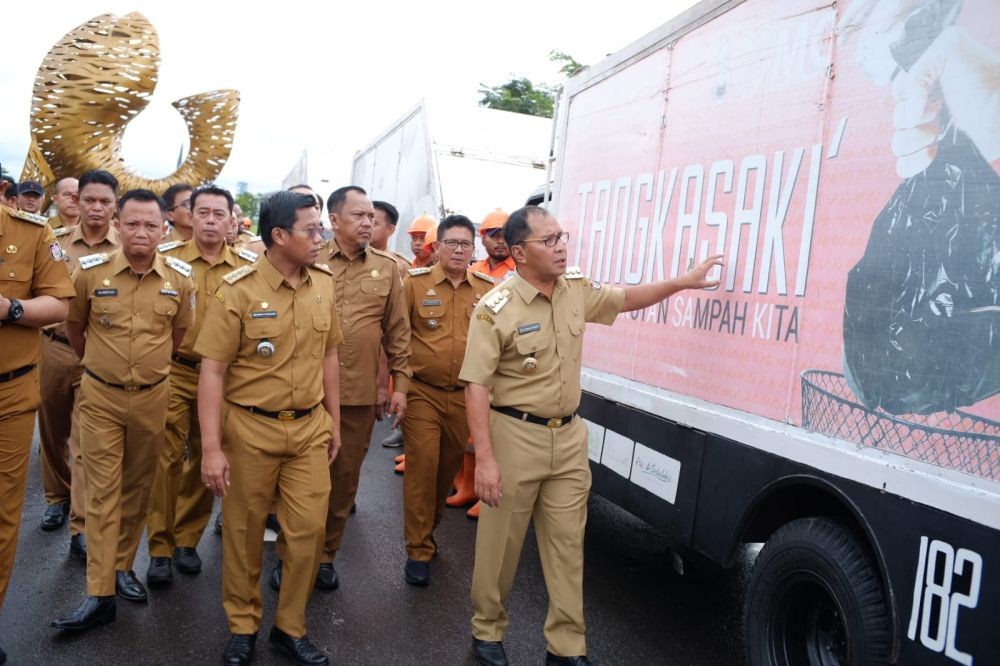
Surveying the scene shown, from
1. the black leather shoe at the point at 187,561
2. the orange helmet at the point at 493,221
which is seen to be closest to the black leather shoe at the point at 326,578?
the black leather shoe at the point at 187,561

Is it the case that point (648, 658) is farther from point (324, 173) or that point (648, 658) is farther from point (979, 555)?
point (324, 173)

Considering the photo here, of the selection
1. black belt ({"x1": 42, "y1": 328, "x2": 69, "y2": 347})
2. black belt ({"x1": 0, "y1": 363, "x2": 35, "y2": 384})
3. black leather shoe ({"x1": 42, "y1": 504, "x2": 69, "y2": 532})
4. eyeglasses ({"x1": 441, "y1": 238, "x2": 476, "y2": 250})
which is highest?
eyeglasses ({"x1": 441, "y1": 238, "x2": 476, "y2": 250})

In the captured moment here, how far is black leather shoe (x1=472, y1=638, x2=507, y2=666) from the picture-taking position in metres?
3.56

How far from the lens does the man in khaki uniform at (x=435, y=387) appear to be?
4.61 metres

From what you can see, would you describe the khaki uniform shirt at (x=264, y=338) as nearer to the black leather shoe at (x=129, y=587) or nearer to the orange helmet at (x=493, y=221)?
the black leather shoe at (x=129, y=587)

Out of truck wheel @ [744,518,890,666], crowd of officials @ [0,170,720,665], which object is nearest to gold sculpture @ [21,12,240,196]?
crowd of officials @ [0,170,720,665]

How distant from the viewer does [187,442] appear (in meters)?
4.65

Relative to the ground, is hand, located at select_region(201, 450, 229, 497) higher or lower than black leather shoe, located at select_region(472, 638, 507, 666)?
higher

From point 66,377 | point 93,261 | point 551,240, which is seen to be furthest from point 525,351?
point 66,377

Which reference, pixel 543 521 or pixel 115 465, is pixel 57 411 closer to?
pixel 115 465

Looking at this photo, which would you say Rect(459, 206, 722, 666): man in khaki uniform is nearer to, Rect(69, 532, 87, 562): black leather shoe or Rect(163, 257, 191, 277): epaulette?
Rect(163, 257, 191, 277): epaulette

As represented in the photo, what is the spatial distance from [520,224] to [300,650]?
2032 millimetres

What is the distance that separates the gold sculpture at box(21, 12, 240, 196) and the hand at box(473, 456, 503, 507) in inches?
198

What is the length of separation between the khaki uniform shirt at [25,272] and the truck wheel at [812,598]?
306cm
